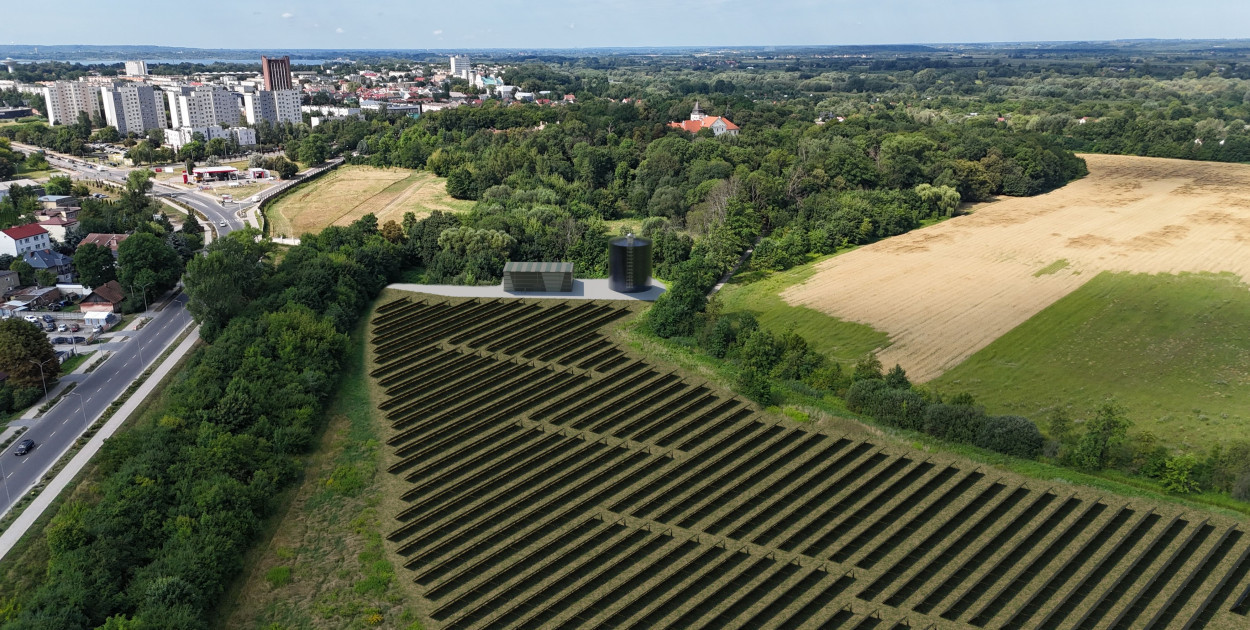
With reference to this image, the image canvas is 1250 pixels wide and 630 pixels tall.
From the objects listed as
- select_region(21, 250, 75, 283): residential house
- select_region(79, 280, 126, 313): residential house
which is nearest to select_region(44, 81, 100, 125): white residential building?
select_region(21, 250, 75, 283): residential house

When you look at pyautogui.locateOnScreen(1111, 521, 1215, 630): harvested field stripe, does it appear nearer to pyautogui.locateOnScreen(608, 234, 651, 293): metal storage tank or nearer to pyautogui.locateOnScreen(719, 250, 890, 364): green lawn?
pyautogui.locateOnScreen(719, 250, 890, 364): green lawn

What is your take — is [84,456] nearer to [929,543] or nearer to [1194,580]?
[929,543]

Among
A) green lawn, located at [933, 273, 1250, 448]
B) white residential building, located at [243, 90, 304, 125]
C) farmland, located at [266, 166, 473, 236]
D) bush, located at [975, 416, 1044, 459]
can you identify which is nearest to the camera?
bush, located at [975, 416, 1044, 459]

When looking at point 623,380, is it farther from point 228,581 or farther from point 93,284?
point 93,284

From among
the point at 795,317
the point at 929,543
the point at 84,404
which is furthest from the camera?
the point at 795,317

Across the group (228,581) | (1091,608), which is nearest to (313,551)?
(228,581)

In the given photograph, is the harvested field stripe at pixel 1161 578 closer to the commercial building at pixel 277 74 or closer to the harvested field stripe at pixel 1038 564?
the harvested field stripe at pixel 1038 564

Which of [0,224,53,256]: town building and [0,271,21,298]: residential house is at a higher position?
[0,224,53,256]: town building

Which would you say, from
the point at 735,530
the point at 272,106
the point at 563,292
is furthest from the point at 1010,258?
the point at 272,106
